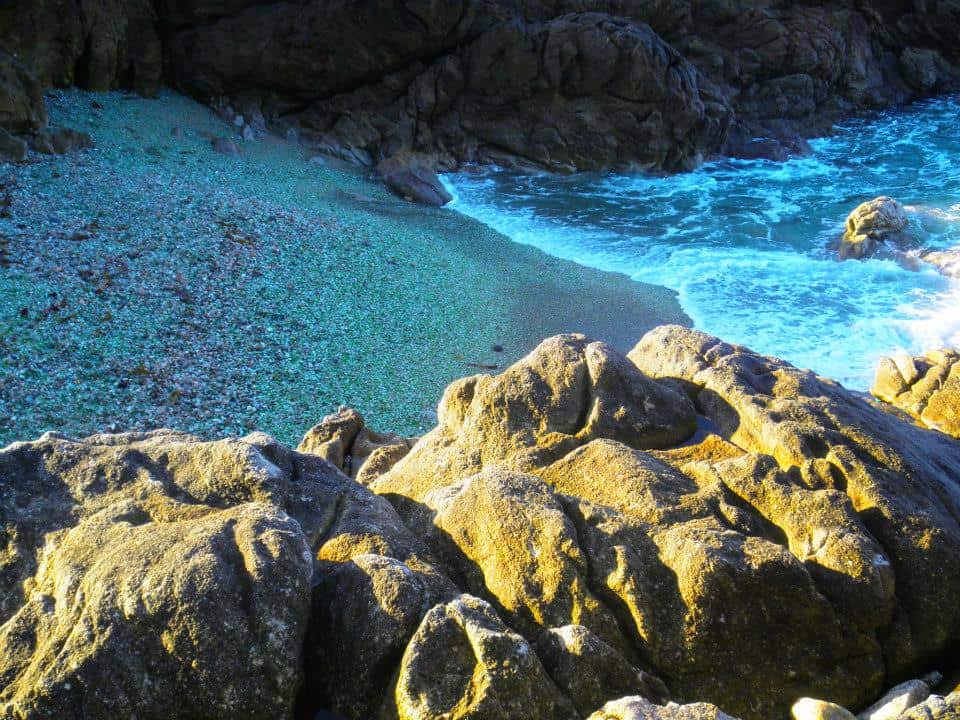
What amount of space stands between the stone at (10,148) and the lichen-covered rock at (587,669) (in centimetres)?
2167

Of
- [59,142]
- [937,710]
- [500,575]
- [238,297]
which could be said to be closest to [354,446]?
[500,575]

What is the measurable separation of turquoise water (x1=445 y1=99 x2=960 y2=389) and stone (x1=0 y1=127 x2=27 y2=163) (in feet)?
45.2

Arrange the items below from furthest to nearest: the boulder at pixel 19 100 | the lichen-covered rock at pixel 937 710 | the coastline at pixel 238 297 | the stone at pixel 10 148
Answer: the boulder at pixel 19 100, the stone at pixel 10 148, the coastline at pixel 238 297, the lichen-covered rock at pixel 937 710

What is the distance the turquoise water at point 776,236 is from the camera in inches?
773

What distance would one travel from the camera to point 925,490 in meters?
6.79

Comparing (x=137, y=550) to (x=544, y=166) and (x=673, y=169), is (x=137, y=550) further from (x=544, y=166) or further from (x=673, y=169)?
(x=673, y=169)

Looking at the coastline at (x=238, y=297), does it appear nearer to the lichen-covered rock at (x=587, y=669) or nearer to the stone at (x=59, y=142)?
the stone at (x=59, y=142)

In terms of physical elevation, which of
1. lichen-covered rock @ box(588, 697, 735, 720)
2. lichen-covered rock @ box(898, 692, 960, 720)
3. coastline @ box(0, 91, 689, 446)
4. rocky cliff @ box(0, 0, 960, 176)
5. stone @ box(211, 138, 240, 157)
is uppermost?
rocky cliff @ box(0, 0, 960, 176)

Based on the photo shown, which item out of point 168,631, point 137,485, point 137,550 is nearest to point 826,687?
point 168,631

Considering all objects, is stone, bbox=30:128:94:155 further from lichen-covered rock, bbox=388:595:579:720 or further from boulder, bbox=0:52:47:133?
lichen-covered rock, bbox=388:595:579:720

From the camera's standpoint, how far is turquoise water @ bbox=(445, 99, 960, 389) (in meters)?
19.6

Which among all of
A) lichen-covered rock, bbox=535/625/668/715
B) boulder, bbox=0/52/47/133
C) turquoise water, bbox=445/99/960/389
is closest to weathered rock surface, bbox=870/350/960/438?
turquoise water, bbox=445/99/960/389

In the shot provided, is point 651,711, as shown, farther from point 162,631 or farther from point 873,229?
point 873,229

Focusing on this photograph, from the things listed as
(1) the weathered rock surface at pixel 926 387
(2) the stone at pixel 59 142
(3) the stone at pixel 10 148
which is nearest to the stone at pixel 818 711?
(1) the weathered rock surface at pixel 926 387
